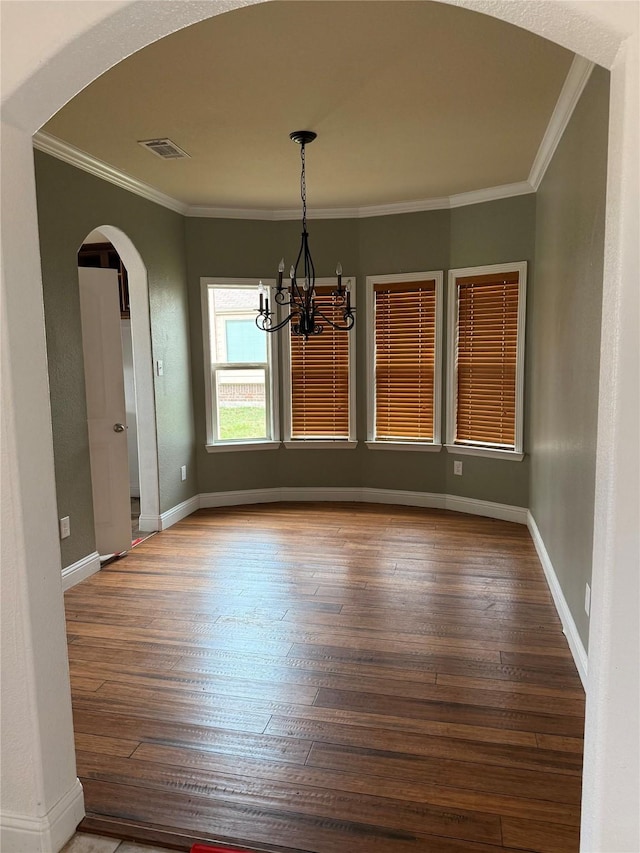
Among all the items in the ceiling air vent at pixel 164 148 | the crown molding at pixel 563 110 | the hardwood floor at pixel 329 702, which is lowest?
the hardwood floor at pixel 329 702

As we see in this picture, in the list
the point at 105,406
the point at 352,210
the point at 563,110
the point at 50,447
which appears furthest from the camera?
the point at 352,210

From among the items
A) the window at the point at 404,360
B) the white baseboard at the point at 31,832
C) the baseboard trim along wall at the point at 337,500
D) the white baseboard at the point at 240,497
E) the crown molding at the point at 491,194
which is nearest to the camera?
the white baseboard at the point at 31,832

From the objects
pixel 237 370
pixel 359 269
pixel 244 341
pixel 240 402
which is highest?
pixel 359 269

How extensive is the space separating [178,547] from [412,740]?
276cm

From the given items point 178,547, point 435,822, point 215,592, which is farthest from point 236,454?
point 435,822

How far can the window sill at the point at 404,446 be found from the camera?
18.1 feet

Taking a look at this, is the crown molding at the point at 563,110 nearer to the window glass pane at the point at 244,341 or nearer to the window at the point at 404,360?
the window at the point at 404,360

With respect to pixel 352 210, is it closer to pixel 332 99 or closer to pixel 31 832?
pixel 332 99

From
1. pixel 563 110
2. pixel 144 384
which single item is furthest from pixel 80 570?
pixel 563 110

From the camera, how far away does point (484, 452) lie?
16.9 feet

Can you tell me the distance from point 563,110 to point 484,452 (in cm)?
277

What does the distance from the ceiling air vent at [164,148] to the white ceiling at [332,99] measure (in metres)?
0.09

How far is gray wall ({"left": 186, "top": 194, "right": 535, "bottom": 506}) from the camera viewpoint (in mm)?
5105

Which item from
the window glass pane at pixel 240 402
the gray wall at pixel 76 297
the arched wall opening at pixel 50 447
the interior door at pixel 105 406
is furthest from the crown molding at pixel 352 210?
the arched wall opening at pixel 50 447
